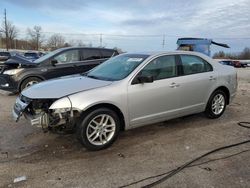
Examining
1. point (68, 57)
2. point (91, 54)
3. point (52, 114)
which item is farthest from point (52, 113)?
point (91, 54)

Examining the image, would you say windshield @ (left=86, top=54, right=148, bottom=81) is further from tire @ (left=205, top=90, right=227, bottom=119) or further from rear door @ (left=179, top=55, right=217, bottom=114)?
tire @ (left=205, top=90, right=227, bottom=119)

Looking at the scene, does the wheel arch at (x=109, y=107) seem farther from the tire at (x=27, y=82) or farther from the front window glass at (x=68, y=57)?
the front window glass at (x=68, y=57)

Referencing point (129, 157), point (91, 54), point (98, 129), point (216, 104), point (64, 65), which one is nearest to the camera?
point (129, 157)

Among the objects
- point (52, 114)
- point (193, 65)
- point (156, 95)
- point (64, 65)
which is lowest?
point (52, 114)

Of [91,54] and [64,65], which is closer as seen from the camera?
[64,65]

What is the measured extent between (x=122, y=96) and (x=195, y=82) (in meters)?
1.85

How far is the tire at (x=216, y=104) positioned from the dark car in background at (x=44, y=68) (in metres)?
5.02

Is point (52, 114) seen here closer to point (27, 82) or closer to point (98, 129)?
point (98, 129)

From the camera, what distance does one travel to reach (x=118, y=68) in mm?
5613

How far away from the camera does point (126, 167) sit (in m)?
4.14

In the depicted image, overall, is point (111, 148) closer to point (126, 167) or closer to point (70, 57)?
point (126, 167)

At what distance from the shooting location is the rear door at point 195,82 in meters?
5.84

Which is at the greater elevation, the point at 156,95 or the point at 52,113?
the point at 156,95

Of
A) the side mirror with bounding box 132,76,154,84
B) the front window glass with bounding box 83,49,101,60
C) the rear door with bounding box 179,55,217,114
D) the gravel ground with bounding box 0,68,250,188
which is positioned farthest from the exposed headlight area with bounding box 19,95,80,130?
the front window glass with bounding box 83,49,101,60
